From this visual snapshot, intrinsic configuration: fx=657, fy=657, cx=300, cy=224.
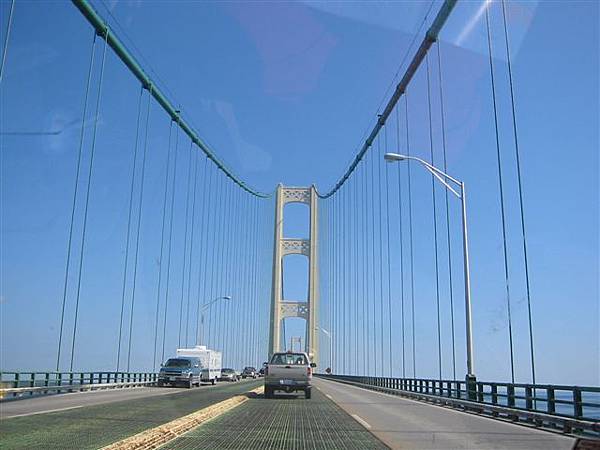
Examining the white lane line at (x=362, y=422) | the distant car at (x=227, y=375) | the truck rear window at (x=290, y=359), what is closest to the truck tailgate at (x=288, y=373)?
the truck rear window at (x=290, y=359)

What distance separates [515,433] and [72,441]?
8.19 m

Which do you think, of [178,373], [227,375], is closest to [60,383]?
[178,373]

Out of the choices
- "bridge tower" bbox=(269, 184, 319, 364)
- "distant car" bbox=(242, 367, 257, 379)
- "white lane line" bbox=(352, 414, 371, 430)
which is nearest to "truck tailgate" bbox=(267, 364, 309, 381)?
"white lane line" bbox=(352, 414, 371, 430)

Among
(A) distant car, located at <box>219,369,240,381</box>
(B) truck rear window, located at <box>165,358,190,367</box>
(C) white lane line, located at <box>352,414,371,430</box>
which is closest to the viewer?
(C) white lane line, located at <box>352,414,371,430</box>

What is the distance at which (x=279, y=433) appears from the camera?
37.3 feet

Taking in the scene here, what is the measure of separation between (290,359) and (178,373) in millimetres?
15347

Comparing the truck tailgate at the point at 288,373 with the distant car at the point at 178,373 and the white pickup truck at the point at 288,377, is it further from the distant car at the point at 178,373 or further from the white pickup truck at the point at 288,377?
the distant car at the point at 178,373

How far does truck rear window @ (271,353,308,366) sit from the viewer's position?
2434cm

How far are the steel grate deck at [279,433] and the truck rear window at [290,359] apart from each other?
26.4 feet

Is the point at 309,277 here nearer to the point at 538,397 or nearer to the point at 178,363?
the point at 178,363

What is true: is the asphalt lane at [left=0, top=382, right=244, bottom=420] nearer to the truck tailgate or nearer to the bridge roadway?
the bridge roadway

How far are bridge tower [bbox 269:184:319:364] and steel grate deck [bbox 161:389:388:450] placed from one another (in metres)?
58.0

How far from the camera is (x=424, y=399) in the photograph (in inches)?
1033

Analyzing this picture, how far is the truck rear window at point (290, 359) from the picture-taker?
24344mm
